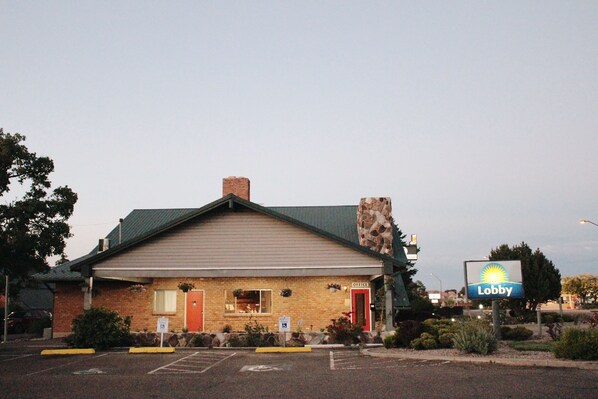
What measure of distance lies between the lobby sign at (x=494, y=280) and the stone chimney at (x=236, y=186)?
41.9 ft

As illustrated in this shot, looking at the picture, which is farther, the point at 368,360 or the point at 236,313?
the point at 236,313

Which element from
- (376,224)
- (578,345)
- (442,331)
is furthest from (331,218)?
(578,345)

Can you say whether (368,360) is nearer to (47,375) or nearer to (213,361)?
(213,361)

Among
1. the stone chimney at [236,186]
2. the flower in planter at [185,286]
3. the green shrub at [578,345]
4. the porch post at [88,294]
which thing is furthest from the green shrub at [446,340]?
the stone chimney at [236,186]

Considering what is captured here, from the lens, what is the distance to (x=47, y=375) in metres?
16.6

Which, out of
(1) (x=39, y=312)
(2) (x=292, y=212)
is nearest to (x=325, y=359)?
(2) (x=292, y=212)

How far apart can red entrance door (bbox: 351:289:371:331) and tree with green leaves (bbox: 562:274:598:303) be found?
85314 mm

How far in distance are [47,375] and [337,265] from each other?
13.2m

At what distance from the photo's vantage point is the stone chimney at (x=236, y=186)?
32.9m

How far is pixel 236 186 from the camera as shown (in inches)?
1299

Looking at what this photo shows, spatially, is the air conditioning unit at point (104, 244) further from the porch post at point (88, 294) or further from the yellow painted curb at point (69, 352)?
the yellow painted curb at point (69, 352)

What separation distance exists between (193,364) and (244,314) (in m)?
9.80

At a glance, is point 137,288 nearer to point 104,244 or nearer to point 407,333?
point 104,244

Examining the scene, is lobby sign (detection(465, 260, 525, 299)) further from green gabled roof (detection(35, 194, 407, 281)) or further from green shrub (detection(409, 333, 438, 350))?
green shrub (detection(409, 333, 438, 350))
